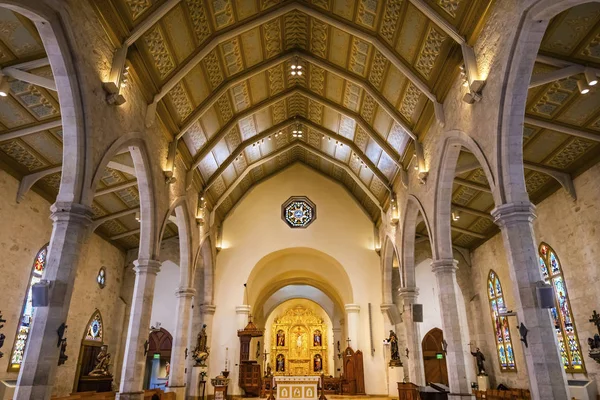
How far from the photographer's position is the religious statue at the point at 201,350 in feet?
52.3

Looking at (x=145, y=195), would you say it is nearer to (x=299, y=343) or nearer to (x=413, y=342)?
(x=413, y=342)

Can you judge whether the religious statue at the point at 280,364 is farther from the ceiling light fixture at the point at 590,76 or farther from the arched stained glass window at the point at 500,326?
the ceiling light fixture at the point at 590,76

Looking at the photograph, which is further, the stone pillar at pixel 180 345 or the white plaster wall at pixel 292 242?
the white plaster wall at pixel 292 242

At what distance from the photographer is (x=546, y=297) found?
20.7 feet

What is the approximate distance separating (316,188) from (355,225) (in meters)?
2.55

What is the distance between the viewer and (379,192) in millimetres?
17172

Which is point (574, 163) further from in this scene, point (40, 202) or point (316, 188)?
point (40, 202)

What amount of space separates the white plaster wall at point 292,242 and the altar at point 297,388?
3.85m

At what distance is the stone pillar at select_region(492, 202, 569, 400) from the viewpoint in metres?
6.07

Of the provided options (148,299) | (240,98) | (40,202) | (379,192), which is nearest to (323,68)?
(240,98)

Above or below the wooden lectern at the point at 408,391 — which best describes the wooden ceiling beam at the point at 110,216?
above

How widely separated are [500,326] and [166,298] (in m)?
14.5

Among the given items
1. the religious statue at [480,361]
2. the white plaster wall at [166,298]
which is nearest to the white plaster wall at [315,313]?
the white plaster wall at [166,298]

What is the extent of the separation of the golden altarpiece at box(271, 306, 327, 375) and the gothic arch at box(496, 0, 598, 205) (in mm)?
27050
